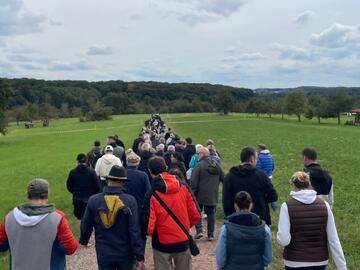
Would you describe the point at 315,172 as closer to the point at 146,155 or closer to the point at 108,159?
the point at 146,155

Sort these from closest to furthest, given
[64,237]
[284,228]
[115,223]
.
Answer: [64,237] → [284,228] → [115,223]

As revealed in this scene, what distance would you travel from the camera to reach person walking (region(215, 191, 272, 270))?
17.2ft

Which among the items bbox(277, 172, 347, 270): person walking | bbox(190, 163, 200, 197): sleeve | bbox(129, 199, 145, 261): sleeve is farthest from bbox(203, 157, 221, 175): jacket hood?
bbox(129, 199, 145, 261): sleeve

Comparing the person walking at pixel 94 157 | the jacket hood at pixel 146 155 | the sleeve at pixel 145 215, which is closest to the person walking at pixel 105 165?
the jacket hood at pixel 146 155

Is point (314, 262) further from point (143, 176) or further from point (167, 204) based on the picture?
point (143, 176)

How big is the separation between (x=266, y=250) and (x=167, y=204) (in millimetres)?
1502

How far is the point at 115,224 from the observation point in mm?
5742

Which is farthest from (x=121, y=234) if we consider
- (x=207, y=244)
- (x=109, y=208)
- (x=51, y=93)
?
(x=51, y=93)

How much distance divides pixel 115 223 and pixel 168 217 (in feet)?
2.59

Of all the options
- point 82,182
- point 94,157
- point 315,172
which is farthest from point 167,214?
point 94,157

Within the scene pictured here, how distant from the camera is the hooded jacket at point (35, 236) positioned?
490 centimetres

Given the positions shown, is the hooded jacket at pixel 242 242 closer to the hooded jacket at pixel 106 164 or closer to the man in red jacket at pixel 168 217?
the man in red jacket at pixel 168 217

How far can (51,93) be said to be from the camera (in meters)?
148

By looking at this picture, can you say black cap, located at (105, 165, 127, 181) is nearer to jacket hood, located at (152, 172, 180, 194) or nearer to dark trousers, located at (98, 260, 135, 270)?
jacket hood, located at (152, 172, 180, 194)
